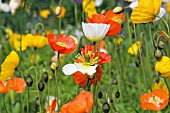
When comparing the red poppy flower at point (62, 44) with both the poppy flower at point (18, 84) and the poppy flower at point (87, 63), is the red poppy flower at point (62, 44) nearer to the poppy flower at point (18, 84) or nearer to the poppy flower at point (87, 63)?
the poppy flower at point (87, 63)

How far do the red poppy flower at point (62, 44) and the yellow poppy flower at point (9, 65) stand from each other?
177mm

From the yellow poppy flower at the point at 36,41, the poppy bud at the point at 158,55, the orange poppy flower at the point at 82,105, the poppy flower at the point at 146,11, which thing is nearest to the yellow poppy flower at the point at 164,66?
the poppy bud at the point at 158,55

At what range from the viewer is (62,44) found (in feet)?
6.18

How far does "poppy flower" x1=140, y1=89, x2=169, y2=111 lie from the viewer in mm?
1910

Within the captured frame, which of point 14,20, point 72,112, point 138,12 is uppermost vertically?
point 138,12

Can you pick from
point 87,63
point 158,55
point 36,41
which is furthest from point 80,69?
point 36,41

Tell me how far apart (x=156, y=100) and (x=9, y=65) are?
54cm

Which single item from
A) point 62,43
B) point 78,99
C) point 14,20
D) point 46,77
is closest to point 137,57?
point 46,77

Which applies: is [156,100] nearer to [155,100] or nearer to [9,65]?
[155,100]

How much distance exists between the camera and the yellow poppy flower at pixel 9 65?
6.37ft

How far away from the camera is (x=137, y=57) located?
2826 mm

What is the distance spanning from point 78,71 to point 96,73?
6cm

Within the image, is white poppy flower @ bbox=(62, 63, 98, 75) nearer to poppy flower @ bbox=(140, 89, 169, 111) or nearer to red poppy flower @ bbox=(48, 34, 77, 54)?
red poppy flower @ bbox=(48, 34, 77, 54)

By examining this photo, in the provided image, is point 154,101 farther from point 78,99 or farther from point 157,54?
point 78,99
